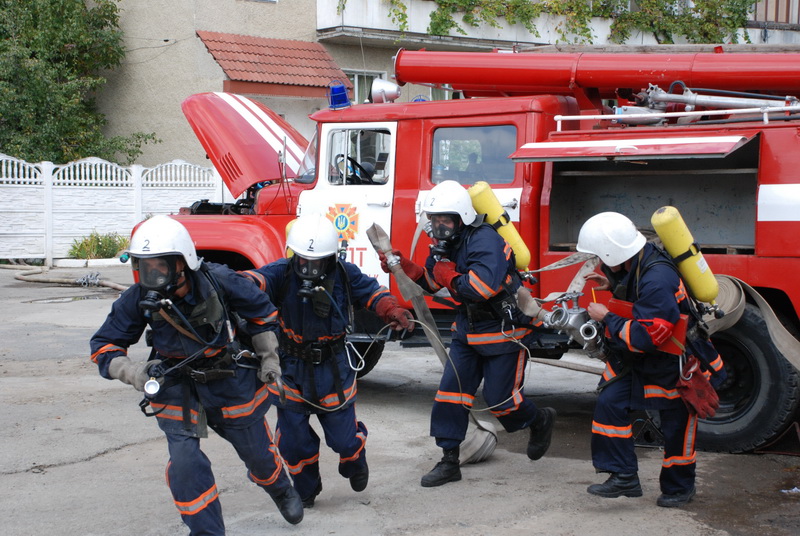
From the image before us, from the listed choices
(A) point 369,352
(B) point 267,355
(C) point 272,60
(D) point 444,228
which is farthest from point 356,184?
(C) point 272,60

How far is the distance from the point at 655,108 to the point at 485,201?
1796mm

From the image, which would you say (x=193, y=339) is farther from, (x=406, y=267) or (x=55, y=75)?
(x=55, y=75)

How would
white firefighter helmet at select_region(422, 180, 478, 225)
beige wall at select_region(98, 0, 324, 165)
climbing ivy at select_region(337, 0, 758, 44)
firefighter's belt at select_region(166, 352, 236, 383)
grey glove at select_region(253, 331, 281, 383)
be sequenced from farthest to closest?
1. climbing ivy at select_region(337, 0, 758, 44)
2. beige wall at select_region(98, 0, 324, 165)
3. white firefighter helmet at select_region(422, 180, 478, 225)
4. grey glove at select_region(253, 331, 281, 383)
5. firefighter's belt at select_region(166, 352, 236, 383)

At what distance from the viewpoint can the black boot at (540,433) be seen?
18.5ft

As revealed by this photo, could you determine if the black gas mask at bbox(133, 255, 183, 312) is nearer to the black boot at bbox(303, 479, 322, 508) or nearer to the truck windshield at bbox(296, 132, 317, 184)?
the black boot at bbox(303, 479, 322, 508)

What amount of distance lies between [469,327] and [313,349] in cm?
104

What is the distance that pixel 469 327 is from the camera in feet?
17.7

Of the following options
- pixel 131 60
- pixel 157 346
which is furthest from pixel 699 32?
pixel 157 346

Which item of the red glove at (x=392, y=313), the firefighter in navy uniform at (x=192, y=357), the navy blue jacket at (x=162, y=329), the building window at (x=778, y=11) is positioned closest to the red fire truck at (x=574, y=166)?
the red glove at (x=392, y=313)

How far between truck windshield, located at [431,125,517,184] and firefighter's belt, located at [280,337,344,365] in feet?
7.96

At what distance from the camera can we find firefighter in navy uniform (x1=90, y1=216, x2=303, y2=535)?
405cm

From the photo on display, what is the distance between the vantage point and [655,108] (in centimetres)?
659

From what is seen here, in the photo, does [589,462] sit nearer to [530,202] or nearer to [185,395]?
[530,202]

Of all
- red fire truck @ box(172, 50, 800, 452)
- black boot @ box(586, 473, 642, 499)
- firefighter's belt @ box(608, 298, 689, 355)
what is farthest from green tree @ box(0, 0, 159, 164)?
firefighter's belt @ box(608, 298, 689, 355)
